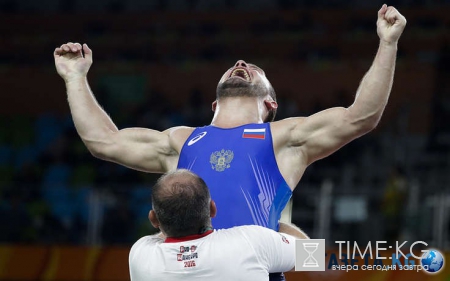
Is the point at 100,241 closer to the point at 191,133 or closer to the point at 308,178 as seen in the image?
the point at 308,178

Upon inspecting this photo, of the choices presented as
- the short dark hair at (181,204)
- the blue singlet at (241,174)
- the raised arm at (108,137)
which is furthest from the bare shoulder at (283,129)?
the short dark hair at (181,204)

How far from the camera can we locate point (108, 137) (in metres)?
5.07

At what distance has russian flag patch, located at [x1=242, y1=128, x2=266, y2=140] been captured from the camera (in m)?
4.72

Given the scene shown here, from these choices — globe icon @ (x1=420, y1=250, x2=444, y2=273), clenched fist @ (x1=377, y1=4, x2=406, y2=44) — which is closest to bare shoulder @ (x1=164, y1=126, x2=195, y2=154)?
clenched fist @ (x1=377, y1=4, x2=406, y2=44)

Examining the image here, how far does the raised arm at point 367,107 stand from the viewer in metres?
4.48

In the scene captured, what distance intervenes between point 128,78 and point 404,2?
5.56 m

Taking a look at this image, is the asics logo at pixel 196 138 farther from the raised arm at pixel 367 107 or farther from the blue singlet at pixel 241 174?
the raised arm at pixel 367 107

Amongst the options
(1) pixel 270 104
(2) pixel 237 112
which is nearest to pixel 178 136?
(2) pixel 237 112

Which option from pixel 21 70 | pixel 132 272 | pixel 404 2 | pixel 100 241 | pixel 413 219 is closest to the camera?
pixel 132 272

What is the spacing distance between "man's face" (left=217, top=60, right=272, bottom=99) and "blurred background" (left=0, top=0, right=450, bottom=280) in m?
5.99

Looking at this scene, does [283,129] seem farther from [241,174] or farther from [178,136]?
[178,136]

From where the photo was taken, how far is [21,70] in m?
18.1

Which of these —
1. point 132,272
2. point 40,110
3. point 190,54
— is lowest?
point 132,272

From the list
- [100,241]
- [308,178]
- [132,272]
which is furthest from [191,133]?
[308,178]
